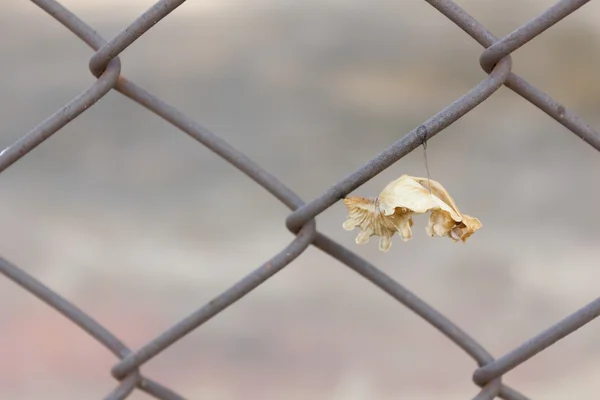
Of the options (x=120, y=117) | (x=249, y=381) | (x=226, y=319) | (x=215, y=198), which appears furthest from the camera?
(x=120, y=117)

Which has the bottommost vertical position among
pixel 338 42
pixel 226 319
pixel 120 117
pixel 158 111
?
pixel 158 111

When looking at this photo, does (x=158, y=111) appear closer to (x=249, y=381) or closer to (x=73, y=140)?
(x=249, y=381)

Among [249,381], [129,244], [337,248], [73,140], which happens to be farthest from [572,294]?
[73,140]

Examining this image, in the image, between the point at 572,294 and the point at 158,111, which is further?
the point at 572,294

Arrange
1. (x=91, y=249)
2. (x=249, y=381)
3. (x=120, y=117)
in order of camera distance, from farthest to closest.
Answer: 1. (x=120, y=117)
2. (x=91, y=249)
3. (x=249, y=381)
